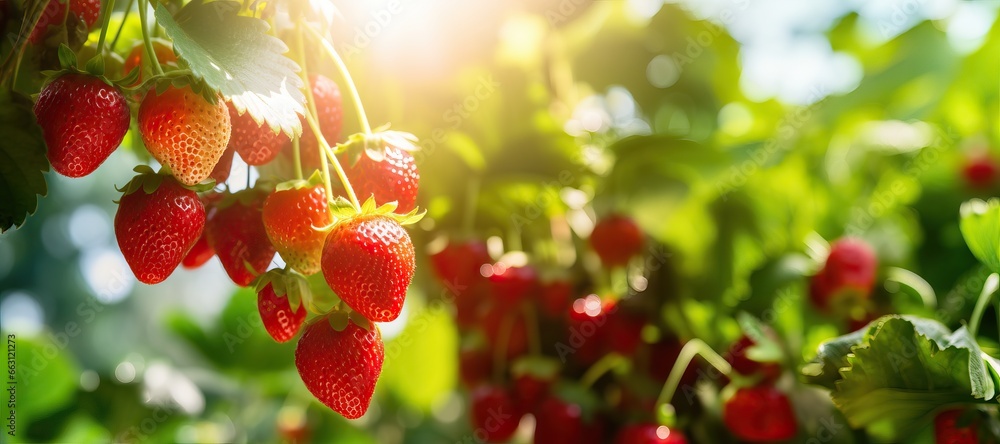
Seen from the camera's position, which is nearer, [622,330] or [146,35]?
[146,35]

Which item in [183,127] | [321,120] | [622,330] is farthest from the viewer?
[622,330]

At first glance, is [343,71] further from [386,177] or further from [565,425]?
[565,425]

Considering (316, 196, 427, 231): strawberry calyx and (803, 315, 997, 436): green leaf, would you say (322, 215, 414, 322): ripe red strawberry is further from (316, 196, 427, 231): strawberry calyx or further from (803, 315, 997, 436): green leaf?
(803, 315, 997, 436): green leaf

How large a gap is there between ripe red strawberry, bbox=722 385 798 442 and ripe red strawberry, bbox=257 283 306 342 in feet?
1.61

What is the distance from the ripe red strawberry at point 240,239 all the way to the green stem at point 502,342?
0.49m

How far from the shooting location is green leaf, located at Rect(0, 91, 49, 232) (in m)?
0.50

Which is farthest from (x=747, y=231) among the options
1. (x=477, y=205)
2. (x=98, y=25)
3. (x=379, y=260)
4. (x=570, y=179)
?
(x=98, y=25)

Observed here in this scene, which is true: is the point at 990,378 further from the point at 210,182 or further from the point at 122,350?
the point at 122,350

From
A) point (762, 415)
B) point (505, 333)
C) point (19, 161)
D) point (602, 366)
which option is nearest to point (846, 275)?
point (762, 415)

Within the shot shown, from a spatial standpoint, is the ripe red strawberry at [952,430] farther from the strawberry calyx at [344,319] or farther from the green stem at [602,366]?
the strawberry calyx at [344,319]

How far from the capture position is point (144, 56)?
54 centimetres

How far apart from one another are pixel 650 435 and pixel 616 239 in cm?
25

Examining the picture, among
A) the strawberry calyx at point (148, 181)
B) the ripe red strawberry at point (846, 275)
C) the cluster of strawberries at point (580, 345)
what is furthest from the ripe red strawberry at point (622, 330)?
the strawberry calyx at point (148, 181)

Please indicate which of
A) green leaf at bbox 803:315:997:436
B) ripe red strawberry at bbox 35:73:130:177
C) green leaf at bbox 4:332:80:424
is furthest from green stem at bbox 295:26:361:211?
green leaf at bbox 4:332:80:424
